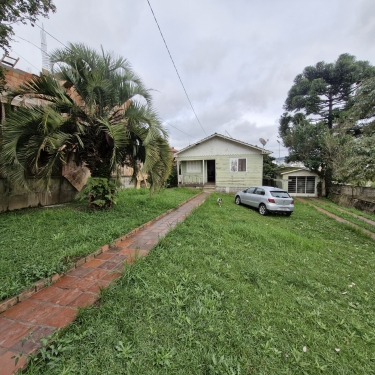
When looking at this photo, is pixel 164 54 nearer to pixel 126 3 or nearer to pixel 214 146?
pixel 126 3

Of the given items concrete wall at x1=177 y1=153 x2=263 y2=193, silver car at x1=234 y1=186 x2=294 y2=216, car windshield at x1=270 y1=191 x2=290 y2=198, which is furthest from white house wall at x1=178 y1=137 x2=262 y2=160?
car windshield at x1=270 y1=191 x2=290 y2=198

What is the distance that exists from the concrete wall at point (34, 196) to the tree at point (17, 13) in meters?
4.48

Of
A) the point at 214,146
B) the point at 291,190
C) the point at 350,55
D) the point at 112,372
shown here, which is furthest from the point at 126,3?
the point at 350,55

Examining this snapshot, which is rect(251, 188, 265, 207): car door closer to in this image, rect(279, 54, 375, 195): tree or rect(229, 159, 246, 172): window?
rect(229, 159, 246, 172): window

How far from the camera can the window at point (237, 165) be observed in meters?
16.2

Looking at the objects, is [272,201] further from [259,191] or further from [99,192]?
[99,192]

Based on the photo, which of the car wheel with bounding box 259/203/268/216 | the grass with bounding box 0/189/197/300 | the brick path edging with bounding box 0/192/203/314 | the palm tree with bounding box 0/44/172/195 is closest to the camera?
the brick path edging with bounding box 0/192/203/314

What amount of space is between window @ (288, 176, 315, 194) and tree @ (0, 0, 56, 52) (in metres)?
18.4

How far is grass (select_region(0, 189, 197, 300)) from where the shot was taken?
8.61 ft

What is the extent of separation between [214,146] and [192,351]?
52.8 ft

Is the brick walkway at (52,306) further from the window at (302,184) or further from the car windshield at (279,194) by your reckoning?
the window at (302,184)

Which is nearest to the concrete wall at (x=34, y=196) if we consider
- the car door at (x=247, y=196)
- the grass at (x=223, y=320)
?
the grass at (x=223, y=320)

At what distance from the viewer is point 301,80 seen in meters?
21.5

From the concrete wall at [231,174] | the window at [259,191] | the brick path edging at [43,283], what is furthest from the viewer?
the concrete wall at [231,174]
